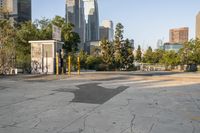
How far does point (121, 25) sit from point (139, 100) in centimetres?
3503

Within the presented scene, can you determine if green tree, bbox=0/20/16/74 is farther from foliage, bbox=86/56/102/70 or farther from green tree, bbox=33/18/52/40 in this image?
foliage, bbox=86/56/102/70

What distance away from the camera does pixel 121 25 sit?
42094mm

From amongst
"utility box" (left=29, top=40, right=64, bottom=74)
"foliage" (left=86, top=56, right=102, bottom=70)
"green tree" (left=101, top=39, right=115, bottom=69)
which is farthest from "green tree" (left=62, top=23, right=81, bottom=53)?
"utility box" (left=29, top=40, right=64, bottom=74)

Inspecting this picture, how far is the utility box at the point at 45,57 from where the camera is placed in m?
19.5

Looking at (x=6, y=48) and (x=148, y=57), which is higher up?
(x=148, y=57)

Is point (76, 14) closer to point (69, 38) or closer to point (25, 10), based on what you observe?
point (25, 10)

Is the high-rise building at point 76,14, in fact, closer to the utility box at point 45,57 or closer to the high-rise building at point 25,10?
the high-rise building at point 25,10

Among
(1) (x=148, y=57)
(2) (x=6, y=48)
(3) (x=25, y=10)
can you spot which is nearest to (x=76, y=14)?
(1) (x=148, y=57)

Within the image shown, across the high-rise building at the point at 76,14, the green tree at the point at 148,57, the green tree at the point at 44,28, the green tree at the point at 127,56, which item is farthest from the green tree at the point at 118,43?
the high-rise building at the point at 76,14

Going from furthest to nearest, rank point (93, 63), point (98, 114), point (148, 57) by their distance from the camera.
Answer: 1. point (148, 57)
2. point (93, 63)
3. point (98, 114)


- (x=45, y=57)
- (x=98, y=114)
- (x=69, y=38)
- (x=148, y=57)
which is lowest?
(x=98, y=114)

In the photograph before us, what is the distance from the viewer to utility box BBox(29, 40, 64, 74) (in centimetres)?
1952

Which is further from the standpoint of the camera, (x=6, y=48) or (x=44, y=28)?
(x=44, y=28)

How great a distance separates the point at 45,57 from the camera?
19688mm
